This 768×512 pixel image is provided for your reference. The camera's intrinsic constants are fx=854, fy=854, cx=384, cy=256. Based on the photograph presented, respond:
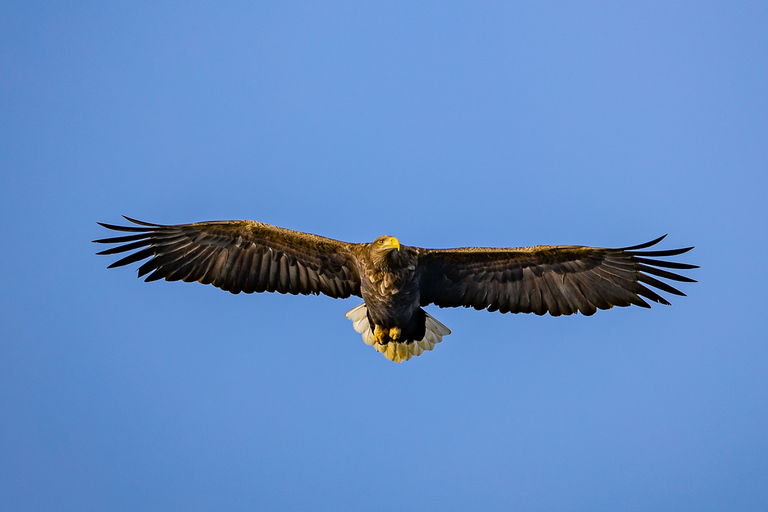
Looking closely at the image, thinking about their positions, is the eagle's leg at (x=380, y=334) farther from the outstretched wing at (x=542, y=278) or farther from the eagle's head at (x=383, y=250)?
the eagle's head at (x=383, y=250)

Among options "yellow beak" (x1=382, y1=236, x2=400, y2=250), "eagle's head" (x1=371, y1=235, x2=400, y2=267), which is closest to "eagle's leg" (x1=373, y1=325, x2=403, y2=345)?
"eagle's head" (x1=371, y1=235, x2=400, y2=267)

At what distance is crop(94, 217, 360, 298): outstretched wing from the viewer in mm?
10758

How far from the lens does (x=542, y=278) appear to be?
36.0 feet

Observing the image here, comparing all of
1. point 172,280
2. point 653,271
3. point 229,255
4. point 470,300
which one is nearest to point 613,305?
point 653,271

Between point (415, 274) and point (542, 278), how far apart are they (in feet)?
5.82

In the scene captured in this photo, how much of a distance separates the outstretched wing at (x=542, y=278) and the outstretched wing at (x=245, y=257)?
1.18 m

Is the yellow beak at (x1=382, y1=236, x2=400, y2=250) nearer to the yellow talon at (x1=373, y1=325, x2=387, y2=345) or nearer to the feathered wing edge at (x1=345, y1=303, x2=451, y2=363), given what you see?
the yellow talon at (x1=373, y1=325, x2=387, y2=345)

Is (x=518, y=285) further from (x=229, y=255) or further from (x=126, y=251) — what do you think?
(x=126, y=251)

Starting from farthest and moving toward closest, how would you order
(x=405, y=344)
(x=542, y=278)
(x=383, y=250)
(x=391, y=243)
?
(x=405, y=344) → (x=542, y=278) → (x=383, y=250) → (x=391, y=243)

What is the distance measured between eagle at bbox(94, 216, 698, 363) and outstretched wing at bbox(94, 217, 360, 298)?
1cm

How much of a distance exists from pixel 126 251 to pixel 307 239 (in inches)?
91.6

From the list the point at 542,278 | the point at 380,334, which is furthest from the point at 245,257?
the point at 542,278

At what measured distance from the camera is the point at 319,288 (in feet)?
36.8

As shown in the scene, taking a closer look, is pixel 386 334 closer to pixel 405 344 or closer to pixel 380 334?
pixel 380 334
